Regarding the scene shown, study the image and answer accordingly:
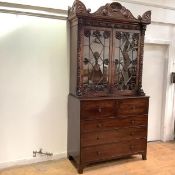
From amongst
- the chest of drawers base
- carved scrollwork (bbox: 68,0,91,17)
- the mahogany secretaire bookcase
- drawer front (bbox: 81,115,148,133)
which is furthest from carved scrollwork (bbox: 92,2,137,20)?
drawer front (bbox: 81,115,148,133)

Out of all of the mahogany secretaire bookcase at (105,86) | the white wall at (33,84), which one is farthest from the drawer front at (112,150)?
the white wall at (33,84)

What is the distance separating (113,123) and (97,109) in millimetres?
345

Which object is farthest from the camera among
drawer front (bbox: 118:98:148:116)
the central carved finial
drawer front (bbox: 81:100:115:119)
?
drawer front (bbox: 118:98:148:116)

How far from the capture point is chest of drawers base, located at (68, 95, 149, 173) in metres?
3.17

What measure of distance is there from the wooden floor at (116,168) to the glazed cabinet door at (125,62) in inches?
42.5

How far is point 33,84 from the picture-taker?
334cm

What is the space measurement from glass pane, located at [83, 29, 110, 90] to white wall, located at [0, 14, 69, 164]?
40cm

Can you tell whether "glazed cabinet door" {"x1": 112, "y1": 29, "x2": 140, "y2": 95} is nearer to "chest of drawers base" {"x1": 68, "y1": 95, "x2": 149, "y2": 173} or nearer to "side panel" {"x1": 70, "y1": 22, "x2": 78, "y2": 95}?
"chest of drawers base" {"x1": 68, "y1": 95, "x2": 149, "y2": 173}

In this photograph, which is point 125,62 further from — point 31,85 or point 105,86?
point 31,85

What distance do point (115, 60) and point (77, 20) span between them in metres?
0.81

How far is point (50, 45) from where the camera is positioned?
338 cm

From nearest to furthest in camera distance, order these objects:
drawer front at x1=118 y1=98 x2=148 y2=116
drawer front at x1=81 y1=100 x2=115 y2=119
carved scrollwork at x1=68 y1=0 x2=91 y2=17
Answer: carved scrollwork at x1=68 y1=0 x2=91 y2=17 < drawer front at x1=81 y1=100 x2=115 y2=119 < drawer front at x1=118 y1=98 x2=148 y2=116

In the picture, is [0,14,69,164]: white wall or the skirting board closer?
[0,14,69,164]: white wall

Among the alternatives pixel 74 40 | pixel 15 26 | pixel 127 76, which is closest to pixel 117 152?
pixel 127 76
